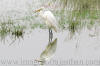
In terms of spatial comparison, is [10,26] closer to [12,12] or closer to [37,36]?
[37,36]

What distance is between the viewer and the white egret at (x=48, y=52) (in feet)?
24.3

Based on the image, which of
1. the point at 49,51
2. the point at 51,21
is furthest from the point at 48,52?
the point at 51,21

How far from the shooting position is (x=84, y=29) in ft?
32.9

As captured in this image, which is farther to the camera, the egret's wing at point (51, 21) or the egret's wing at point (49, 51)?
the egret's wing at point (51, 21)

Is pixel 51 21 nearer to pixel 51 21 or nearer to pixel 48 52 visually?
pixel 51 21

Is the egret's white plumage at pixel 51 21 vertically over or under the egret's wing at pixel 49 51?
over

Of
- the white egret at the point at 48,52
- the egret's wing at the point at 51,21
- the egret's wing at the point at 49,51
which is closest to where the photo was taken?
the white egret at the point at 48,52

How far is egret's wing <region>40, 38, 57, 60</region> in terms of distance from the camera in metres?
7.73

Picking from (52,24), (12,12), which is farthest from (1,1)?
(52,24)

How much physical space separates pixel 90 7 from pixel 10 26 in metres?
2.87

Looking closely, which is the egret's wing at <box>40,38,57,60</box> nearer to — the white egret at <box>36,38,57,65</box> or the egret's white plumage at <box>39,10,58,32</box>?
the white egret at <box>36,38,57,65</box>

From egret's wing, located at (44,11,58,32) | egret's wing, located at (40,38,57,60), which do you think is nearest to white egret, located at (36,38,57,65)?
egret's wing, located at (40,38,57,60)

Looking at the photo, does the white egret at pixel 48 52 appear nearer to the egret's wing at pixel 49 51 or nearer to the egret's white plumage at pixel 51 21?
the egret's wing at pixel 49 51

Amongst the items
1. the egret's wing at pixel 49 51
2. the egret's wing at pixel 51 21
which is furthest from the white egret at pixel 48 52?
the egret's wing at pixel 51 21
